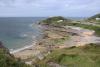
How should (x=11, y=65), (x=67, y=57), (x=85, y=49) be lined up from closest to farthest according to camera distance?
(x=11, y=65) < (x=67, y=57) < (x=85, y=49)

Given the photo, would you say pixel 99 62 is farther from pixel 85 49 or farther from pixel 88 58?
pixel 85 49

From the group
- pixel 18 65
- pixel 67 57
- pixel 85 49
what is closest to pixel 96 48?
pixel 85 49

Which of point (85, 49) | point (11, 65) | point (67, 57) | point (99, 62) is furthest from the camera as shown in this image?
point (85, 49)

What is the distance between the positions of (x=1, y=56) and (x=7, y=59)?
0.62 meters

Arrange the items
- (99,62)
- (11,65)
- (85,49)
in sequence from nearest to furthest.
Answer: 1. (11,65)
2. (99,62)
3. (85,49)

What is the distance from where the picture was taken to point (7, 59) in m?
19.9

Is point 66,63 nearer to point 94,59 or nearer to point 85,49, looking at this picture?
point 94,59

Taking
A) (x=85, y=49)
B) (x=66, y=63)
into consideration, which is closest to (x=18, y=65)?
(x=66, y=63)

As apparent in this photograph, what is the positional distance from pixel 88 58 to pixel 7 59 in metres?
15.1

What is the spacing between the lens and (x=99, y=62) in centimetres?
2994

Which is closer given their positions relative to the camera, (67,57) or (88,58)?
(88,58)

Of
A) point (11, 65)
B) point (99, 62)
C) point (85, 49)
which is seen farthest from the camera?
point (85, 49)

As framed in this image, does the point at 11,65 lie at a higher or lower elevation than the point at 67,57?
higher

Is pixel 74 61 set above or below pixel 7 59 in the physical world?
below
